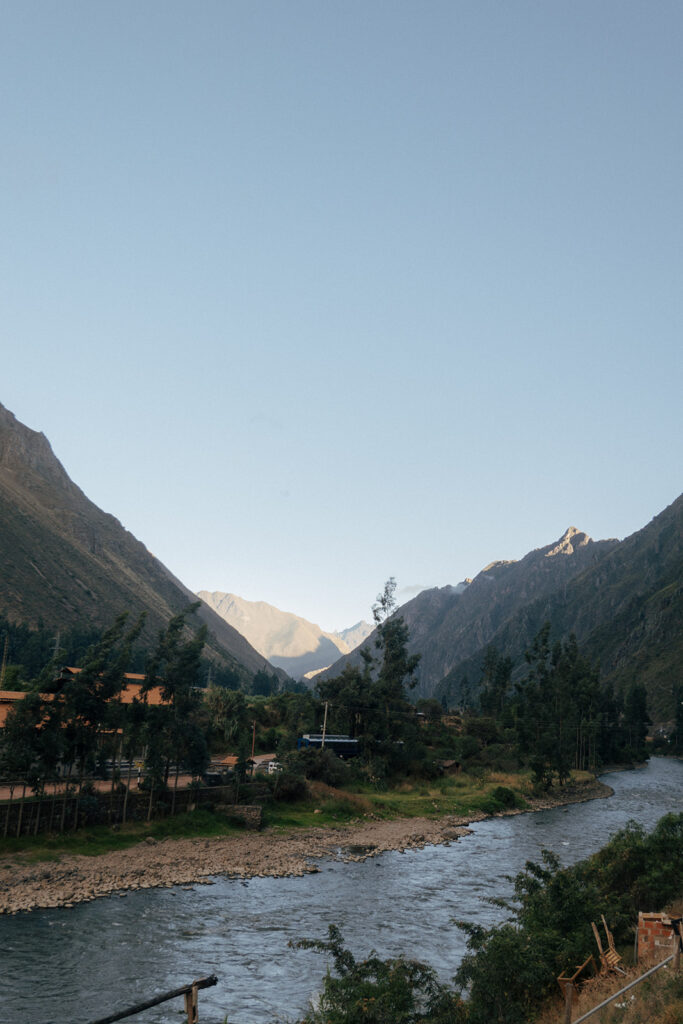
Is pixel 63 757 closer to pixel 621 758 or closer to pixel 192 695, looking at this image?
pixel 192 695

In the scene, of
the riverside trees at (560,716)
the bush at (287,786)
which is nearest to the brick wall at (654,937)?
the bush at (287,786)

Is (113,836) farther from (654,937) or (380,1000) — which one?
(654,937)

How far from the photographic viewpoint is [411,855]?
2280 inches

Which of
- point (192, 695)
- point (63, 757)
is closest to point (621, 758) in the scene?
Result: point (192, 695)

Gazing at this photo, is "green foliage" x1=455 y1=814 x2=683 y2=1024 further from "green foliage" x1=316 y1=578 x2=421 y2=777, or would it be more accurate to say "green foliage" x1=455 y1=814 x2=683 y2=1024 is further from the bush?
"green foliage" x1=316 y1=578 x2=421 y2=777

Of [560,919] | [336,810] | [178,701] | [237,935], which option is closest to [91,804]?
[178,701]

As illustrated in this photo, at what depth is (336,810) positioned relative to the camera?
7050cm

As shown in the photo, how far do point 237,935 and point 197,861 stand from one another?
1449 centimetres

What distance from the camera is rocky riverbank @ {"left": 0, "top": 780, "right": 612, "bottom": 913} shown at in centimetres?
4019

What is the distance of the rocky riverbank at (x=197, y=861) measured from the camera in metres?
40.2

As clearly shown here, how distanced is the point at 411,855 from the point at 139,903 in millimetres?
25136

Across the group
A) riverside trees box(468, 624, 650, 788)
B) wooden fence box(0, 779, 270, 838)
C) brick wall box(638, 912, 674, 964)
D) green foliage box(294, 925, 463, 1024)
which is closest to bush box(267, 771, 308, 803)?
wooden fence box(0, 779, 270, 838)

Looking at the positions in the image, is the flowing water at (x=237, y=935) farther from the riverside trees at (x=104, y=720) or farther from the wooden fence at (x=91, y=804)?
the riverside trees at (x=104, y=720)

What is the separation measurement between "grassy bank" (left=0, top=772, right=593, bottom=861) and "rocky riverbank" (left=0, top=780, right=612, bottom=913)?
4.24 ft
